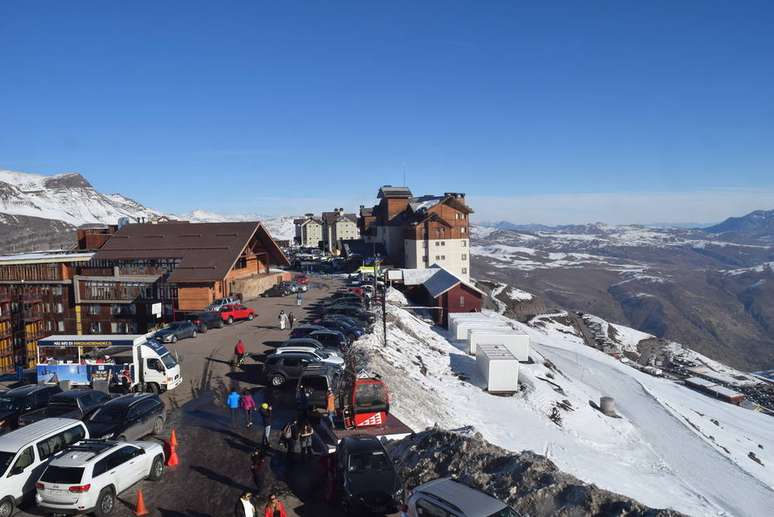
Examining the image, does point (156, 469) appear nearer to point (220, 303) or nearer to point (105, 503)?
point (105, 503)

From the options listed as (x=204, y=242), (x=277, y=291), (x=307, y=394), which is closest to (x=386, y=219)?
(x=277, y=291)

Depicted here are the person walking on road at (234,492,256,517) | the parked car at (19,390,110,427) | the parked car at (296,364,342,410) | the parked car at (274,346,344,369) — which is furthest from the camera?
the parked car at (274,346,344,369)

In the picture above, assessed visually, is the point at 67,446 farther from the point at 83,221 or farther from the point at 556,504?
the point at 83,221

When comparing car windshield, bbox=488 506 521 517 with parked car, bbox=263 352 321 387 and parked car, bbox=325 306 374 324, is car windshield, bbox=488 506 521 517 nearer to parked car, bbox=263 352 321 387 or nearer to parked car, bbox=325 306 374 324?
parked car, bbox=263 352 321 387

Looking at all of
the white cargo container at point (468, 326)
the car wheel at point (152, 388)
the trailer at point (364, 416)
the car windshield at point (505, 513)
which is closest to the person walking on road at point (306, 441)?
the trailer at point (364, 416)

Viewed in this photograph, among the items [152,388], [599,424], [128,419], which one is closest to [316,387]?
[128,419]

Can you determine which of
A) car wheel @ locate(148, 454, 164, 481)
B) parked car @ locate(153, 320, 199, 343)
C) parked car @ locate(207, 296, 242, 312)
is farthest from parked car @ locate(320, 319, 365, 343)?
car wheel @ locate(148, 454, 164, 481)
